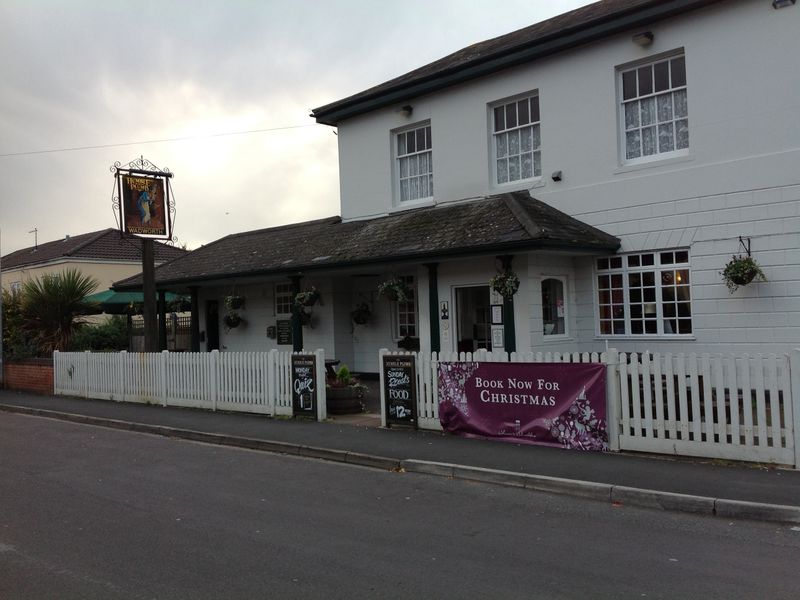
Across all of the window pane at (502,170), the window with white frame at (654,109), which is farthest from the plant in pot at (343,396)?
the window with white frame at (654,109)

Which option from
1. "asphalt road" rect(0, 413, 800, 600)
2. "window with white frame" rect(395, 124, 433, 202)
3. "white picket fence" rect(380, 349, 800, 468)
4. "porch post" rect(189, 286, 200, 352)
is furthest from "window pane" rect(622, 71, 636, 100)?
"porch post" rect(189, 286, 200, 352)

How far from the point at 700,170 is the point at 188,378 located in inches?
424

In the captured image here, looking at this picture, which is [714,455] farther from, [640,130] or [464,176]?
[464,176]

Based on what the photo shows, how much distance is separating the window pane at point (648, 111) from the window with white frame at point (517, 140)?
2221 millimetres

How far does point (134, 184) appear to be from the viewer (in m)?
16.5

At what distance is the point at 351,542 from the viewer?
231 inches

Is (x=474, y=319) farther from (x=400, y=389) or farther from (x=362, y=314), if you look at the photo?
(x=400, y=389)

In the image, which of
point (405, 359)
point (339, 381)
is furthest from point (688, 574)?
point (339, 381)

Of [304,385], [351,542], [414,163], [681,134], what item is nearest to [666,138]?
[681,134]

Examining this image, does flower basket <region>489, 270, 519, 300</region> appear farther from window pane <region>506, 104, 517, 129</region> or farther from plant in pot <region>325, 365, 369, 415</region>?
window pane <region>506, 104, 517, 129</region>

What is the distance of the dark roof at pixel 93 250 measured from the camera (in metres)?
36.4

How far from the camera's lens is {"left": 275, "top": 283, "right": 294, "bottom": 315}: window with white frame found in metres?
19.9

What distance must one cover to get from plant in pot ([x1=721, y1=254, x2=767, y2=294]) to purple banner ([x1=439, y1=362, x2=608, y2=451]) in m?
4.46

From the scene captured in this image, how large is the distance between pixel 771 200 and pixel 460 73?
278 inches
